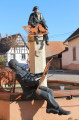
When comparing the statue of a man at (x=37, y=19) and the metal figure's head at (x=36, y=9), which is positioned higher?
the metal figure's head at (x=36, y=9)

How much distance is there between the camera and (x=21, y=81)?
4.57 m

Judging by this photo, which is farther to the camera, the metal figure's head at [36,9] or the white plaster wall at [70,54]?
the white plaster wall at [70,54]

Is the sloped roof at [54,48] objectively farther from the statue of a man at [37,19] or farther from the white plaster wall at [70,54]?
the statue of a man at [37,19]

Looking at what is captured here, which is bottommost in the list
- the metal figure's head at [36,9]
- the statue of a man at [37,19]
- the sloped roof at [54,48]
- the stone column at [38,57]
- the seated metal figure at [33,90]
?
the seated metal figure at [33,90]

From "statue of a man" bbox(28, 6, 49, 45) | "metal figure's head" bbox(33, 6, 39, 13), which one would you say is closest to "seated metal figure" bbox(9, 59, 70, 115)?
"statue of a man" bbox(28, 6, 49, 45)

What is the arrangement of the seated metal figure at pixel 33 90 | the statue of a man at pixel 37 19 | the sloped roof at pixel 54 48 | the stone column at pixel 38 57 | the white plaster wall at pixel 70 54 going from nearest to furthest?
the seated metal figure at pixel 33 90 < the stone column at pixel 38 57 < the statue of a man at pixel 37 19 < the white plaster wall at pixel 70 54 < the sloped roof at pixel 54 48

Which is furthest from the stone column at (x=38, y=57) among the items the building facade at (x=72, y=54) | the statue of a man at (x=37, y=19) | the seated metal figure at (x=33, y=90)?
the building facade at (x=72, y=54)

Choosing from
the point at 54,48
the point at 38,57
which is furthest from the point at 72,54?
the point at 38,57

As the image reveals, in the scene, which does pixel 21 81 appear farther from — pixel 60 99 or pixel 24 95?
pixel 60 99

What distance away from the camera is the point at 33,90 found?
15.2 ft

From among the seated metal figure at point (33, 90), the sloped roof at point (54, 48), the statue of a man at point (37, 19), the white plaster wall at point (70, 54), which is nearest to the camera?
the seated metal figure at point (33, 90)

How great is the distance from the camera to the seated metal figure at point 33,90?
4426 millimetres

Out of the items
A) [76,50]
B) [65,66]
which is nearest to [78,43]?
[76,50]

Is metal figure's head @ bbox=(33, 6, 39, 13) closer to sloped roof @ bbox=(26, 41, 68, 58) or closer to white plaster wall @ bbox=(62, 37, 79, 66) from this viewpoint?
white plaster wall @ bbox=(62, 37, 79, 66)
